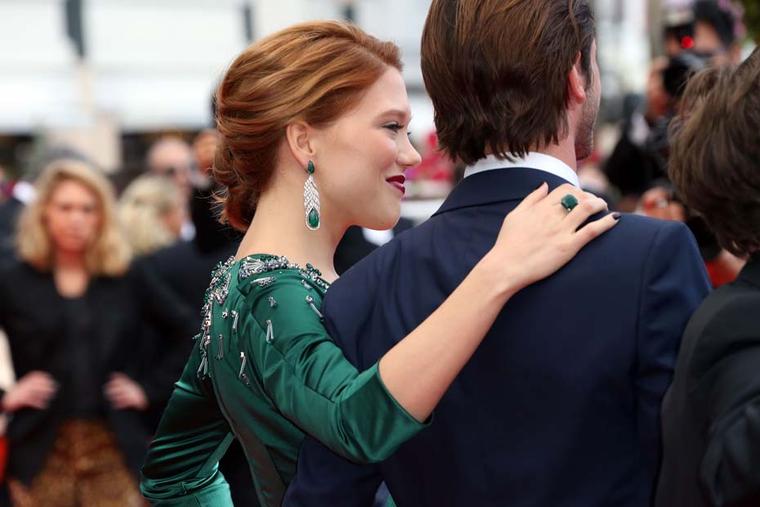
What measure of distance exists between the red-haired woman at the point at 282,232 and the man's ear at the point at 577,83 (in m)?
0.50

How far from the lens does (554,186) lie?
182 cm

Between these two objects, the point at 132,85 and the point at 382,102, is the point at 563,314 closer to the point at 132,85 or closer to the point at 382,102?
the point at 382,102

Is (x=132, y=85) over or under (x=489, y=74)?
under

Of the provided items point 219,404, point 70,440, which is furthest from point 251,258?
point 70,440

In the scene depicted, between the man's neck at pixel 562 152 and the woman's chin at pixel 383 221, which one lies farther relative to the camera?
the woman's chin at pixel 383 221

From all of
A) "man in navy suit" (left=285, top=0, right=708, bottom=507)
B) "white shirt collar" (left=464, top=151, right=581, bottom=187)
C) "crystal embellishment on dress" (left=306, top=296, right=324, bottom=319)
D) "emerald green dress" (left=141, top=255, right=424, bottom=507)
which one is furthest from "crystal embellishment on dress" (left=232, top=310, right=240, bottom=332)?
"white shirt collar" (left=464, top=151, right=581, bottom=187)

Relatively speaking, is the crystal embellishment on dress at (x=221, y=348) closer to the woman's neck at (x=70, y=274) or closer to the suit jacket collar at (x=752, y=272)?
the suit jacket collar at (x=752, y=272)

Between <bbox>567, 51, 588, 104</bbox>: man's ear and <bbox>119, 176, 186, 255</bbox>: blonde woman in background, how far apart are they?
517 cm

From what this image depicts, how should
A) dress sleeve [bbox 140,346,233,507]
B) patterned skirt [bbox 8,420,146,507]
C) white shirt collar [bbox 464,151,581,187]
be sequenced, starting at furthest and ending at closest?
patterned skirt [bbox 8,420,146,507], dress sleeve [bbox 140,346,233,507], white shirt collar [bbox 464,151,581,187]

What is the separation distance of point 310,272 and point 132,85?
1703 centimetres

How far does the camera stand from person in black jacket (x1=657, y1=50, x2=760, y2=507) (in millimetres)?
1531

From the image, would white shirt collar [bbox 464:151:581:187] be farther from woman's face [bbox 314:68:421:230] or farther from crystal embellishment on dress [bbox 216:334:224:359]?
crystal embellishment on dress [bbox 216:334:224:359]

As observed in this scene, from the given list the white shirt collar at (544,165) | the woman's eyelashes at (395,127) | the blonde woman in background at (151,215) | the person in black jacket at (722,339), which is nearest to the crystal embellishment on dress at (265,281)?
the woman's eyelashes at (395,127)

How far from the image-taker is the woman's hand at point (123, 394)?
4902mm
